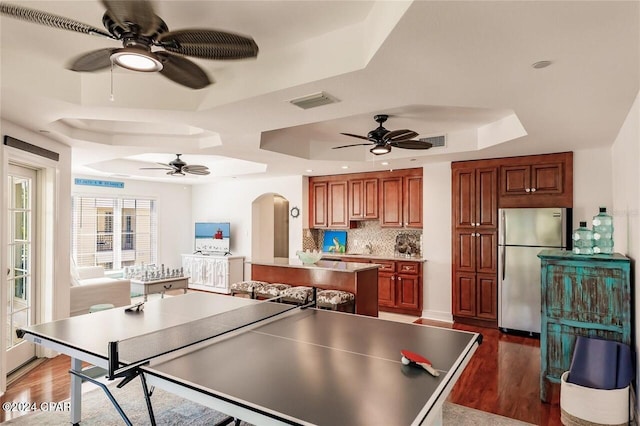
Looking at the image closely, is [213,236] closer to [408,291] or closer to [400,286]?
[400,286]

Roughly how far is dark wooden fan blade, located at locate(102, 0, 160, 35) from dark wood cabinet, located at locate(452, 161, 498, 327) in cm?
481

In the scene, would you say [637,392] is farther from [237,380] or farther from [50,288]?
[50,288]

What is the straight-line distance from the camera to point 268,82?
2812mm

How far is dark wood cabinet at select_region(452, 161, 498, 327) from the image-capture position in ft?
17.7

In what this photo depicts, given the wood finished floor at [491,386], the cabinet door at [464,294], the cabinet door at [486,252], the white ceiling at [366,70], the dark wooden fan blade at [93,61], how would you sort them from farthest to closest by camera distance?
the cabinet door at [464,294]
the cabinet door at [486,252]
the wood finished floor at [491,386]
the dark wooden fan blade at [93,61]
the white ceiling at [366,70]

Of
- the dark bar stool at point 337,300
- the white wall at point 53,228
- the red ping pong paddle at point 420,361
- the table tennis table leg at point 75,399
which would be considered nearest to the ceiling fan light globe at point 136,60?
the red ping pong paddle at point 420,361

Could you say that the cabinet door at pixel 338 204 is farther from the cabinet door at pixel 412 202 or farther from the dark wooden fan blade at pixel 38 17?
the dark wooden fan blade at pixel 38 17

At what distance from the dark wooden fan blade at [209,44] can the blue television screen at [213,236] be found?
6.87 metres

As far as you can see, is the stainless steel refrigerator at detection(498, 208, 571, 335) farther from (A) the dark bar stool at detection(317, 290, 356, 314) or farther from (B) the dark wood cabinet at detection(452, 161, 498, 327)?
(A) the dark bar stool at detection(317, 290, 356, 314)

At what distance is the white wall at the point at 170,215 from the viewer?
8520mm

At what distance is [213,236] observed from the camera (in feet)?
29.1

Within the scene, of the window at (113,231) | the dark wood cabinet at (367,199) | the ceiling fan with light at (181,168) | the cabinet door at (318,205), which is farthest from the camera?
the window at (113,231)

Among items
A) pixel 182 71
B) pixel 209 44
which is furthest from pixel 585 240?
pixel 182 71

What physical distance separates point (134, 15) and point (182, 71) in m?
0.62
